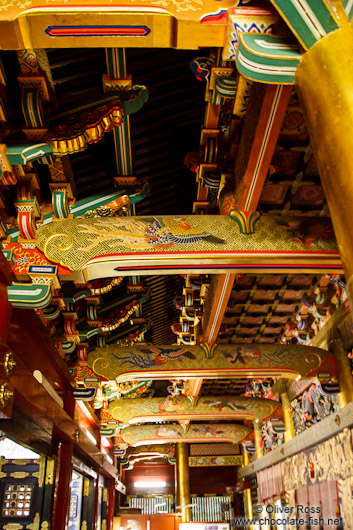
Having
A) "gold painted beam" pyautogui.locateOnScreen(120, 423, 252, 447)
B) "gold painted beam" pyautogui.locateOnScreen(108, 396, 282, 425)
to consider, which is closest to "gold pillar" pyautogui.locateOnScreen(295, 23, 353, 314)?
"gold painted beam" pyautogui.locateOnScreen(108, 396, 282, 425)

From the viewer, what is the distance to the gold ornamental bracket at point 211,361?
653 cm

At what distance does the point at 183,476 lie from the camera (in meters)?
14.0

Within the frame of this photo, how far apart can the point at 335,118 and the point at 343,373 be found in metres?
5.52

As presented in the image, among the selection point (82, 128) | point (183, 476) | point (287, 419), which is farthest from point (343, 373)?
point (183, 476)

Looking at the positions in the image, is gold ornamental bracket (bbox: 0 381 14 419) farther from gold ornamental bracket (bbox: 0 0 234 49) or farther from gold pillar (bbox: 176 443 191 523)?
gold pillar (bbox: 176 443 191 523)

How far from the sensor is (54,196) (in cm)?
390

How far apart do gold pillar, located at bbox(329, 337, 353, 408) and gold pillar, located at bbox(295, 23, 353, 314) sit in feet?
17.3

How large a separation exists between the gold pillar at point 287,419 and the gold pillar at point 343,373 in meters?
2.44

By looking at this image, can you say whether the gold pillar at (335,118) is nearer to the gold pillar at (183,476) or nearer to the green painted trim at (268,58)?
the green painted trim at (268,58)

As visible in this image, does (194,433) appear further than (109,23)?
Yes

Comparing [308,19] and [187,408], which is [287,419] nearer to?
[187,408]

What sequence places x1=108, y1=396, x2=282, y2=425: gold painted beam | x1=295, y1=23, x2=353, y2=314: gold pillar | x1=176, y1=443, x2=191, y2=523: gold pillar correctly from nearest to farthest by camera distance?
x1=295, y1=23, x2=353, y2=314: gold pillar < x1=108, y1=396, x2=282, y2=425: gold painted beam < x1=176, y1=443, x2=191, y2=523: gold pillar

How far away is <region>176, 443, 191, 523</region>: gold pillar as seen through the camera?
13773 millimetres

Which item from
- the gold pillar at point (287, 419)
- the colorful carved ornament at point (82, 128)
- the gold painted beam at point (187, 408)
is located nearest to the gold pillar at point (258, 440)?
the gold painted beam at point (187, 408)
